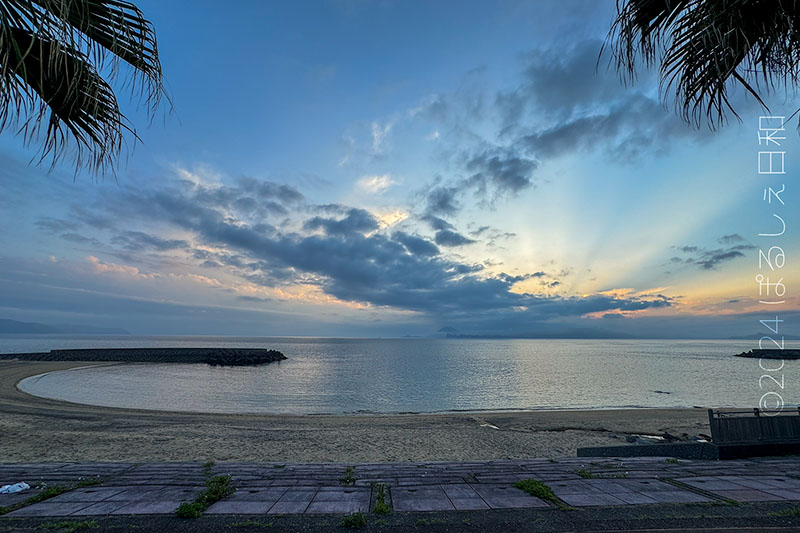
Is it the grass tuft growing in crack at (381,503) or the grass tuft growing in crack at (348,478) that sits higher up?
the grass tuft growing in crack at (381,503)

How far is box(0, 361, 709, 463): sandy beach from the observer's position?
16.9m

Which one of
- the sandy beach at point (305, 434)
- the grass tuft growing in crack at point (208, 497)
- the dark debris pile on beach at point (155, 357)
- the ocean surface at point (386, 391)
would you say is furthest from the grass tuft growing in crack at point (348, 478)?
the dark debris pile on beach at point (155, 357)

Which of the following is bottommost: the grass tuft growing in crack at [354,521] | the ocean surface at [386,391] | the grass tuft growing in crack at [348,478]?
the ocean surface at [386,391]

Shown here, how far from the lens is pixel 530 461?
37.6ft

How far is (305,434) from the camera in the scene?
20.8 m

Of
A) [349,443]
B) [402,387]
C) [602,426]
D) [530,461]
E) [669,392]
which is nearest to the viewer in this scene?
[530,461]

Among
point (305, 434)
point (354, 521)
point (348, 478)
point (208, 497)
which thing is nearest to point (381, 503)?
point (354, 521)

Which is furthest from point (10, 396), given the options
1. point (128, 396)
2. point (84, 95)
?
point (84, 95)

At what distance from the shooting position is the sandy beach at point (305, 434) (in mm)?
16875

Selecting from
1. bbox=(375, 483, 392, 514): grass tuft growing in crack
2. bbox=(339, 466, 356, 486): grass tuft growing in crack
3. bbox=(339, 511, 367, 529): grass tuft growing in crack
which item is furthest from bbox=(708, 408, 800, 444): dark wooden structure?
bbox=(339, 511, 367, 529): grass tuft growing in crack

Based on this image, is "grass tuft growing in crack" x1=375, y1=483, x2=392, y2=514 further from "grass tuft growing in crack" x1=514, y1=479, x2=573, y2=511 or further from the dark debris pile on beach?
the dark debris pile on beach

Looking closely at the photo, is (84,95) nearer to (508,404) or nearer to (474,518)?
(474,518)

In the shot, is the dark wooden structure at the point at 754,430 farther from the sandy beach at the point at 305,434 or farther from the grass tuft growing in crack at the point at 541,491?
the grass tuft growing in crack at the point at 541,491

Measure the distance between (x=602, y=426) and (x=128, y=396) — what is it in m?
42.8
